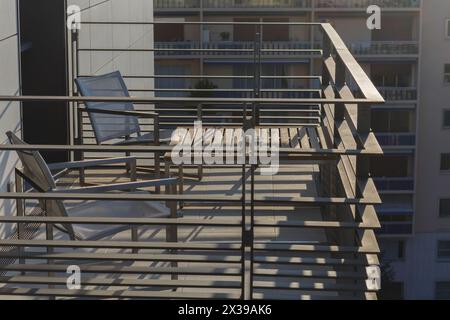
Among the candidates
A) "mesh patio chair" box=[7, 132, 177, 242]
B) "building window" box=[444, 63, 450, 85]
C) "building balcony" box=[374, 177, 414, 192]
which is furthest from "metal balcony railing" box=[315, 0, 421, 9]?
"mesh patio chair" box=[7, 132, 177, 242]

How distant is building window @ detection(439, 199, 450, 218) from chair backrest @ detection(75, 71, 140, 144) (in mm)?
18141

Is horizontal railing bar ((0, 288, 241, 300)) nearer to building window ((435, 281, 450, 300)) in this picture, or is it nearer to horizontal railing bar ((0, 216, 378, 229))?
horizontal railing bar ((0, 216, 378, 229))

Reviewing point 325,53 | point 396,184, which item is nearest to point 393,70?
point 396,184

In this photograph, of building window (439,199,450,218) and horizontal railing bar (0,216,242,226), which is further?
building window (439,199,450,218)

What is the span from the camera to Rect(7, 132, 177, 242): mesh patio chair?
4.12 m

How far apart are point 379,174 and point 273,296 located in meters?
19.7

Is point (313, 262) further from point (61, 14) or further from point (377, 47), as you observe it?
point (377, 47)

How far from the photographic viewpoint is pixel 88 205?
186 inches

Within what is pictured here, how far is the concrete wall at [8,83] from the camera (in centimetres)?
504

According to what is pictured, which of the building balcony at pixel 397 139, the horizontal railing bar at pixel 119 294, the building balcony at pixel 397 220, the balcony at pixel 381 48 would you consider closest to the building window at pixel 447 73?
the balcony at pixel 381 48

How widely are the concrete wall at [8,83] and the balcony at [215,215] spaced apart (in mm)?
114

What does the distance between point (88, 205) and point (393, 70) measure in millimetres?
20958

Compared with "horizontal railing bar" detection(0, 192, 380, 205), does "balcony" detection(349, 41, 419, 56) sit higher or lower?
higher
